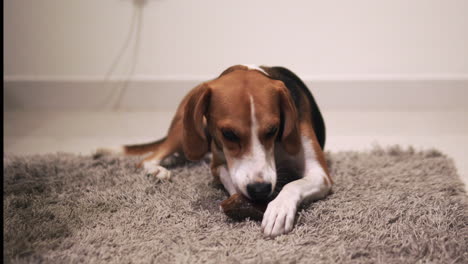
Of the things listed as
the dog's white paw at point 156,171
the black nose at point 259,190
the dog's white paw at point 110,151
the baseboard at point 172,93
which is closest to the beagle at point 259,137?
the black nose at point 259,190

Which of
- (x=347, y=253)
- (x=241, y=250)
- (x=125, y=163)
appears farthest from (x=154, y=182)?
(x=347, y=253)

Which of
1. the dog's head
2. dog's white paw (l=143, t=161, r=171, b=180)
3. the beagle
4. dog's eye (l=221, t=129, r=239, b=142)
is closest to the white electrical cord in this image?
dog's white paw (l=143, t=161, r=171, b=180)

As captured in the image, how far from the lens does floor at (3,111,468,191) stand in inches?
117

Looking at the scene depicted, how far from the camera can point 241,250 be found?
154 cm

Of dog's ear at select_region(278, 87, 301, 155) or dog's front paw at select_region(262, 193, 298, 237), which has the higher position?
dog's ear at select_region(278, 87, 301, 155)

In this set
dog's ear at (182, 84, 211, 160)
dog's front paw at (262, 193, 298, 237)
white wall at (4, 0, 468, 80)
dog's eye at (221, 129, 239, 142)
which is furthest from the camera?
white wall at (4, 0, 468, 80)

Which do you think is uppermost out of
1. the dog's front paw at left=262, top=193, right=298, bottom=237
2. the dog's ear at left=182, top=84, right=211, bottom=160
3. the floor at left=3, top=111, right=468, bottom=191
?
the dog's ear at left=182, top=84, right=211, bottom=160

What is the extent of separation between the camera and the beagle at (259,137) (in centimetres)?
168

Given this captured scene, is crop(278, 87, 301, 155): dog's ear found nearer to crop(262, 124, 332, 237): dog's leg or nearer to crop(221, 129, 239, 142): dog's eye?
crop(262, 124, 332, 237): dog's leg

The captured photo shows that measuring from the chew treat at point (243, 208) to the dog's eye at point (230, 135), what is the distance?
0.22m

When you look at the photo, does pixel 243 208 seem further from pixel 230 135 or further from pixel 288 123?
pixel 288 123

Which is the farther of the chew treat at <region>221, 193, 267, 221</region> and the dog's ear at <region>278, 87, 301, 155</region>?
the dog's ear at <region>278, 87, 301, 155</region>

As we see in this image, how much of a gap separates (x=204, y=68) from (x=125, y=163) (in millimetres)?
1560

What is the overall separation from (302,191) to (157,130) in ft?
6.07
